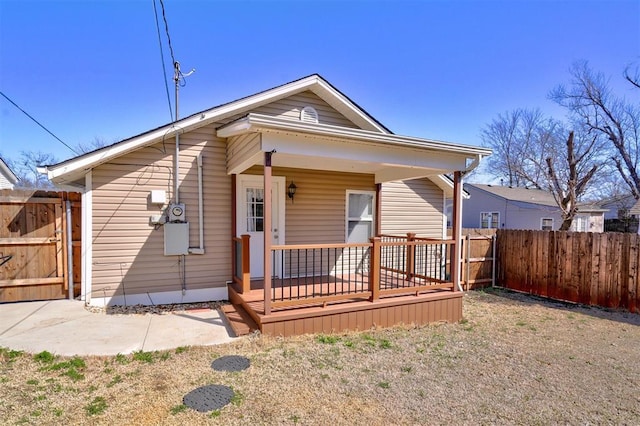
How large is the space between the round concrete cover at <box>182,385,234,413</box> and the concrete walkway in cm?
116

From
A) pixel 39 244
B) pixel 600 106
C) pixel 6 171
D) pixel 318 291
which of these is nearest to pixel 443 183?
pixel 318 291

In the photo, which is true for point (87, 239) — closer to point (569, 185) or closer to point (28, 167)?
point (569, 185)

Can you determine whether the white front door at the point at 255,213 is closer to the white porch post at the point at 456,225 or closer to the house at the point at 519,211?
the white porch post at the point at 456,225

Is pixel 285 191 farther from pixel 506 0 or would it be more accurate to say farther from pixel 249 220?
pixel 506 0

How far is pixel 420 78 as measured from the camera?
13445 mm

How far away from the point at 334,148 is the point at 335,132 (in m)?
0.34

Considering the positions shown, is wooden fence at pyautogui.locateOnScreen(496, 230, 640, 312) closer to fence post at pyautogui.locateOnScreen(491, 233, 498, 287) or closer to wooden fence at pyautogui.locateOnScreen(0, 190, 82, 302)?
fence post at pyautogui.locateOnScreen(491, 233, 498, 287)

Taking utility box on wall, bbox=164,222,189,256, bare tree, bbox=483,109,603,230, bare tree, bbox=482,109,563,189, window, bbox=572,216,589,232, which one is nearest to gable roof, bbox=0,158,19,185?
utility box on wall, bbox=164,222,189,256

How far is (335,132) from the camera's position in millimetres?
4586

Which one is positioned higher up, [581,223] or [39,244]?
[39,244]

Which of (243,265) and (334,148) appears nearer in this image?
(334,148)

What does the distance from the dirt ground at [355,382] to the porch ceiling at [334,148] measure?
2.69 meters

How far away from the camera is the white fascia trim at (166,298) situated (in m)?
5.59

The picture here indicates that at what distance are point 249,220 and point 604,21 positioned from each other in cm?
1215
